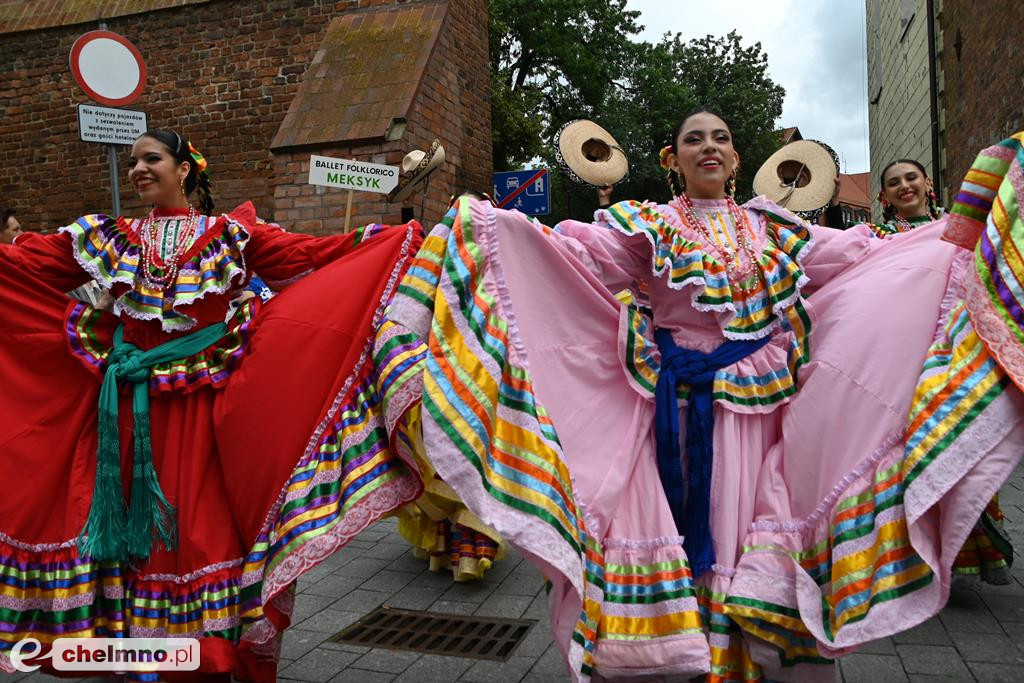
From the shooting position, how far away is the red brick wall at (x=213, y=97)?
9.15 m

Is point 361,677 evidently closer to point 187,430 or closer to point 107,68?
point 187,430

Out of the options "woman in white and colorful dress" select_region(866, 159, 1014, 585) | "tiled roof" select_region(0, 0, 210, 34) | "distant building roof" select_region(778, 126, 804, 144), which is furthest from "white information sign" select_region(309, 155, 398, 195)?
"distant building roof" select_region(778, 126, 804, 144)

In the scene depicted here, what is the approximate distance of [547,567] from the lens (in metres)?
2.28

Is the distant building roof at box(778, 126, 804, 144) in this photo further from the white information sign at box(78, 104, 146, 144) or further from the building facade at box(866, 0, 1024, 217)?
the white information sign at box(78, 104, 146, 144)

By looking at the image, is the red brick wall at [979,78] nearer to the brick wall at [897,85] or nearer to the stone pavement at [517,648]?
the brick wall at [897,85]

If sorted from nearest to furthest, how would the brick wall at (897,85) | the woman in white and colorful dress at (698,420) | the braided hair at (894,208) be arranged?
1. the woman in white and colorful dress at (698,420)
2. the braided hair at (894,208)
3. the brick wall at (897,85)

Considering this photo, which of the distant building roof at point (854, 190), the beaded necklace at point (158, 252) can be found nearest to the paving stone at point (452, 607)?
the beaded necklace at point (158, 252)

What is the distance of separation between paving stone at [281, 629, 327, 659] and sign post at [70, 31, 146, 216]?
3093 millimetres

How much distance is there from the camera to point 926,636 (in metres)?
3.25

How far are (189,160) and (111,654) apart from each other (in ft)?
5.90

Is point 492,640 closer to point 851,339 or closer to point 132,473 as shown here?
point 132,473

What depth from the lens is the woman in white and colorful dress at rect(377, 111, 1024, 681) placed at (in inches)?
88.3

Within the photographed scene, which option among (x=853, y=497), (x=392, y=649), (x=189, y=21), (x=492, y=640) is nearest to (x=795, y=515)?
(x=853, y=497)

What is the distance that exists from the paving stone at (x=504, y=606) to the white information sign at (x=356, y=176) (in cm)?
274
